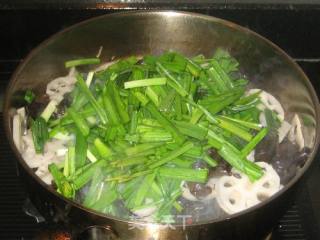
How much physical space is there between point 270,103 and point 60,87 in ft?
2.28

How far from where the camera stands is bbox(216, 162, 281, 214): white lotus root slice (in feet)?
4.23

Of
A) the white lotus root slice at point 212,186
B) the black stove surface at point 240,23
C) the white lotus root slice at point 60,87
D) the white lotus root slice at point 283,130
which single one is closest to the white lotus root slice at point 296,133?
the white lotus root slice at point 283,130

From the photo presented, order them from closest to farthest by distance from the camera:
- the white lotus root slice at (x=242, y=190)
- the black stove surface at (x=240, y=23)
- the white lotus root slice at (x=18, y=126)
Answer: the white lotus root slice at (x=242, y=190) → the white lotus root slice at (x=18, y=126) → the black stove surface at (x=240, y=23)

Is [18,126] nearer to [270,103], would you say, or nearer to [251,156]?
[251,156]

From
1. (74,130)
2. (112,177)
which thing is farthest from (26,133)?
(112,177)

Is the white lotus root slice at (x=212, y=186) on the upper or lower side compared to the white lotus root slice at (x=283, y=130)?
lower

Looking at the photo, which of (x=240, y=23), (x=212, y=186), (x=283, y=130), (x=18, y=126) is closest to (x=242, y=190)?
(x=212, y=186)

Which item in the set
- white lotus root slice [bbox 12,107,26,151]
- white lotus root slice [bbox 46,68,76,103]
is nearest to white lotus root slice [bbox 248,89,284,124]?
white lotus root slice [bbox 46,68,76,103]

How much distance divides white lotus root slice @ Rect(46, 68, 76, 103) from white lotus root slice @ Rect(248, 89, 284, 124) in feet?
1.96

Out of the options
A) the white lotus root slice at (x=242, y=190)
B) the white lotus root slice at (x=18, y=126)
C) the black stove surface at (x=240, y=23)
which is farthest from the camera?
the black stove surface at (x=240, y=23)

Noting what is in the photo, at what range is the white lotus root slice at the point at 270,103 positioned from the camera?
5.11ft

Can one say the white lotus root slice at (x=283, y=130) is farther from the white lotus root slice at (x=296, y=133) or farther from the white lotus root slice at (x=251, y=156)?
the white lotus root slice at (x=251, y=156)

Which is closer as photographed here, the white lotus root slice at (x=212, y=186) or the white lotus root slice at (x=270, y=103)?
the white lotus root slice at (x=212, y=186)

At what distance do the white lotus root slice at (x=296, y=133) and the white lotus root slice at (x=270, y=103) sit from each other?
0.14 ft
